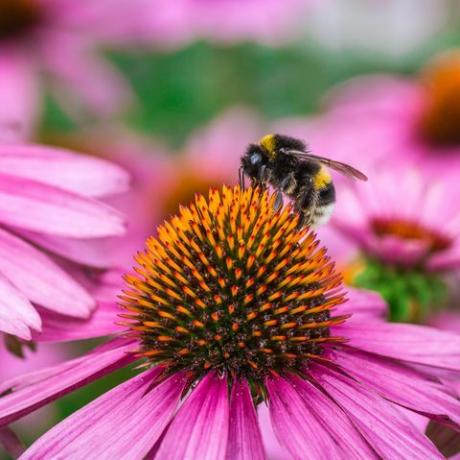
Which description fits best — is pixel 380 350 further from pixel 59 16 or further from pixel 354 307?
pixel 59 16

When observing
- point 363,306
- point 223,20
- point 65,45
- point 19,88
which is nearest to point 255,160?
point 363,306

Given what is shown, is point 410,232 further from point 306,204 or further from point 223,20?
point 223,20

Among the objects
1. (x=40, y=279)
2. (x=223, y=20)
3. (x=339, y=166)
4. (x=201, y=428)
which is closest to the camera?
(x=201, y=428)

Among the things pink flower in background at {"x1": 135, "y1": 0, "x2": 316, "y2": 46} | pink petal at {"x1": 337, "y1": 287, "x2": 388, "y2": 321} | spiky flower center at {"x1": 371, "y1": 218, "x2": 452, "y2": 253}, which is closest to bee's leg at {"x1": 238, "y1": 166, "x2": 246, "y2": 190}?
pink petal at {"x1": 337, "y1": 287, "x2": 388, "y2": 321}

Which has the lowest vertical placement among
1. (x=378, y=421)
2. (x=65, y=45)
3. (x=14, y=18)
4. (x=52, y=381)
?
(x=378, y=421)

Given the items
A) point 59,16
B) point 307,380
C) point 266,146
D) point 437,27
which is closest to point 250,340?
point 307,380

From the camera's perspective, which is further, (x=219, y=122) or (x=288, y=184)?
(x=219, y=122)
